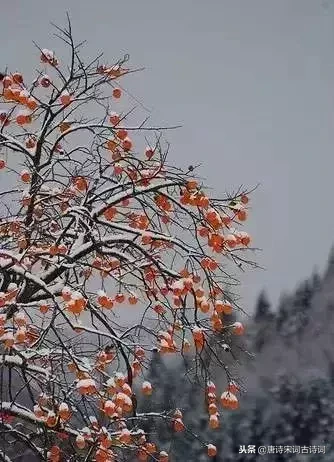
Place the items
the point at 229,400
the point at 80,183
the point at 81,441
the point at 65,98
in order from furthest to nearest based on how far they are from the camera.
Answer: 1. the point at 80,183
2. the point at 65,98
3. the point at 81,441
4. the point at 229,400

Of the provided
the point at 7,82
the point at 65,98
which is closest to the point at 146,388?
the point at 65,98

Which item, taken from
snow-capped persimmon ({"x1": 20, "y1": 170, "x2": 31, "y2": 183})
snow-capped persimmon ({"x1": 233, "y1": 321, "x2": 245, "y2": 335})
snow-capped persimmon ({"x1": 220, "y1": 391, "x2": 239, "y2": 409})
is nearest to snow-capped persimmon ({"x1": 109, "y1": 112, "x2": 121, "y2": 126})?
snow-capped persimmon ({"x1": 20, "y1": 170, "x2": 31, "y2": 183})

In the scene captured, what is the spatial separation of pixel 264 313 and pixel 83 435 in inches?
578

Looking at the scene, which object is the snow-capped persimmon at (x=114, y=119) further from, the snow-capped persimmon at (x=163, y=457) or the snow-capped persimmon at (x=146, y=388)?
the snow-capped persimmon at (x=163, y=457)

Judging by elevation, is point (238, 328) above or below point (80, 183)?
below

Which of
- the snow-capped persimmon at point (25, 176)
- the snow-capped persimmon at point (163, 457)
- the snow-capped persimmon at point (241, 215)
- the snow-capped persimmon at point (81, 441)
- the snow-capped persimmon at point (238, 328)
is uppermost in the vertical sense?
the snow-capped persimmon at point (25, 176)

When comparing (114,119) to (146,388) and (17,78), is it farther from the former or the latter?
(146,388)

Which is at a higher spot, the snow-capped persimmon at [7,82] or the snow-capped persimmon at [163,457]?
the snow-capped persimmon at [7,82]

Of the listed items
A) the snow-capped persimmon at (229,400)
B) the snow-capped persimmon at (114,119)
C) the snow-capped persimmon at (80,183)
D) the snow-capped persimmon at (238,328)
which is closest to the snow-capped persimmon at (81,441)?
the snow-capped persimmon at (229,400)

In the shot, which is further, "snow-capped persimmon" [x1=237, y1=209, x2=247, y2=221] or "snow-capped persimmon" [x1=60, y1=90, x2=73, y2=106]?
"snow-capped persimmon" [x1=60, y1=90, x2=73, y2=106]

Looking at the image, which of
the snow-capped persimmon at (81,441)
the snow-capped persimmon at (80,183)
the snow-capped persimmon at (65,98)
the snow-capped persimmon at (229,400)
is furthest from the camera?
the snow-capped persimmon at (80,183)

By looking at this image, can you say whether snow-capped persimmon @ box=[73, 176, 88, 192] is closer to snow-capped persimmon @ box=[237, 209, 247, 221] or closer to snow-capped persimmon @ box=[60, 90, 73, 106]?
snow-capped persimmon @ box=[60, 90, 73, 106]

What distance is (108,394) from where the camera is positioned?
9.64ft

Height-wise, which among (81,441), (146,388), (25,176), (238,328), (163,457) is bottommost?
(81,441)
